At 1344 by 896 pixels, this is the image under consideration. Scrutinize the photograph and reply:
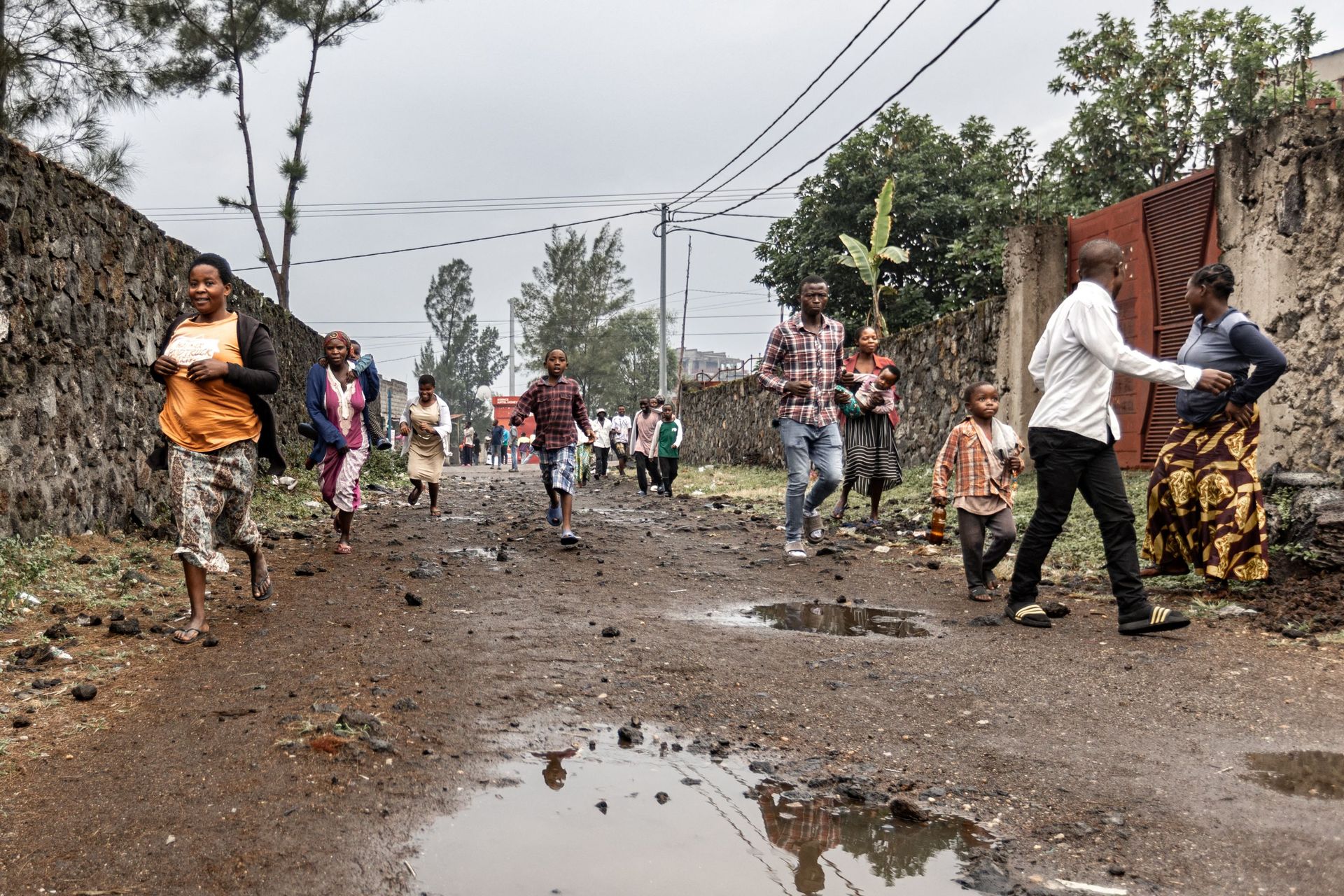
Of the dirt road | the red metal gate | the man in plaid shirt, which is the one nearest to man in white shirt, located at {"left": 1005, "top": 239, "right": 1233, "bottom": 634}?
the dirt road

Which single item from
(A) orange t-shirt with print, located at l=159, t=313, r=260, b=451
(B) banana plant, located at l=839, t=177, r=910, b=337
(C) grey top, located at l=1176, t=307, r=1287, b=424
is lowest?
(A) orange t-shirt with print, located at l=159, t=313, r=260, b=451

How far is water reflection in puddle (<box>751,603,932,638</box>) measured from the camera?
5.35 meters

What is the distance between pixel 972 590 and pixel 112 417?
6187 mm

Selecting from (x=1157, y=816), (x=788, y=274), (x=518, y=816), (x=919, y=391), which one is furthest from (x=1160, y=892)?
(x=788, y=274)

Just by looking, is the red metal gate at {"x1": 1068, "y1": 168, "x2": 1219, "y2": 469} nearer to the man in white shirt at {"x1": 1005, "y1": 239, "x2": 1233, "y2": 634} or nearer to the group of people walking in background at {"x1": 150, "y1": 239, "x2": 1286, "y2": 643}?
the group of people walking in background at {"x1": 150, "y1": 239, "x2": 1286, "y2": 643}

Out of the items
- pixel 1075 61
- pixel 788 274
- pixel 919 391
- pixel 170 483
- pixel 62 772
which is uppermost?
pixel 1075 61

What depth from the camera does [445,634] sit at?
5.05 metres

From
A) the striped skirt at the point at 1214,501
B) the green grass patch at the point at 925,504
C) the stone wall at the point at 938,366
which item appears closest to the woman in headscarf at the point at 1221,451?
the striped skirt at the point at 1214,501

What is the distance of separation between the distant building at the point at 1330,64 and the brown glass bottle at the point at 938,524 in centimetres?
3502

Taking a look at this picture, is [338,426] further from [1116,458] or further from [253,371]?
[1116,458]

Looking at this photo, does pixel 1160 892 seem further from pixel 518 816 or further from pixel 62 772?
pixel 62 772

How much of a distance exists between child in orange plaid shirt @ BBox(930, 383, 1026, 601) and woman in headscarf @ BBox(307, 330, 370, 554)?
4.69 metres

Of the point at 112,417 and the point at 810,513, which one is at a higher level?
the point at 112,417

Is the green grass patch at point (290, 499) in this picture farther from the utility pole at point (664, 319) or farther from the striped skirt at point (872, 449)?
the utility pole at point (664, 319)
